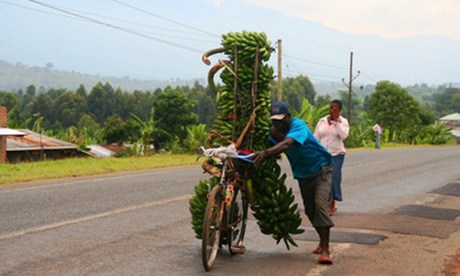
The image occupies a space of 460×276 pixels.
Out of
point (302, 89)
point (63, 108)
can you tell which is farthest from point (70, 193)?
point (302, 89)

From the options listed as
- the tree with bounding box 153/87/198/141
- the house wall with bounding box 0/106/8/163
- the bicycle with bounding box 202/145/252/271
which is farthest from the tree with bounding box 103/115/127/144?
the bicycle with bounding box 202/145/252/271

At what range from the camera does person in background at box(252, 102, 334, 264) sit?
22.6 feet

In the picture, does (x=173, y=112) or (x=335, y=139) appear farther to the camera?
(x=173, y=112)

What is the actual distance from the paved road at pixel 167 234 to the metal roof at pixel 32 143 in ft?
35.8

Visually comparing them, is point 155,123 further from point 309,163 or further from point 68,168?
point 309,163

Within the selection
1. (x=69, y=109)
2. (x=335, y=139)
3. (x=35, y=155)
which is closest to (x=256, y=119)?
(x=335, y=139)

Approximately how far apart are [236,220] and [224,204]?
576mm

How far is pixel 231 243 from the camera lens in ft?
23.9

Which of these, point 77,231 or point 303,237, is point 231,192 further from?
point 77,231

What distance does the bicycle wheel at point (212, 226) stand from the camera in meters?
6.39

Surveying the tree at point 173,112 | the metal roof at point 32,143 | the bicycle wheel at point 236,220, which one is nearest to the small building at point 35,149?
the metal roof at point 32,143

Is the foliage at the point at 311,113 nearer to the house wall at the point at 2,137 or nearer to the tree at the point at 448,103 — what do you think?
the house wall at the point at 2,137

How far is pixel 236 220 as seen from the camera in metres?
7.26

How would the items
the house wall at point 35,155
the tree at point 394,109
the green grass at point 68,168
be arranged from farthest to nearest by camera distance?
the tree at point 394,109, the house wall at point 35,155, the green grass at point 68,168
